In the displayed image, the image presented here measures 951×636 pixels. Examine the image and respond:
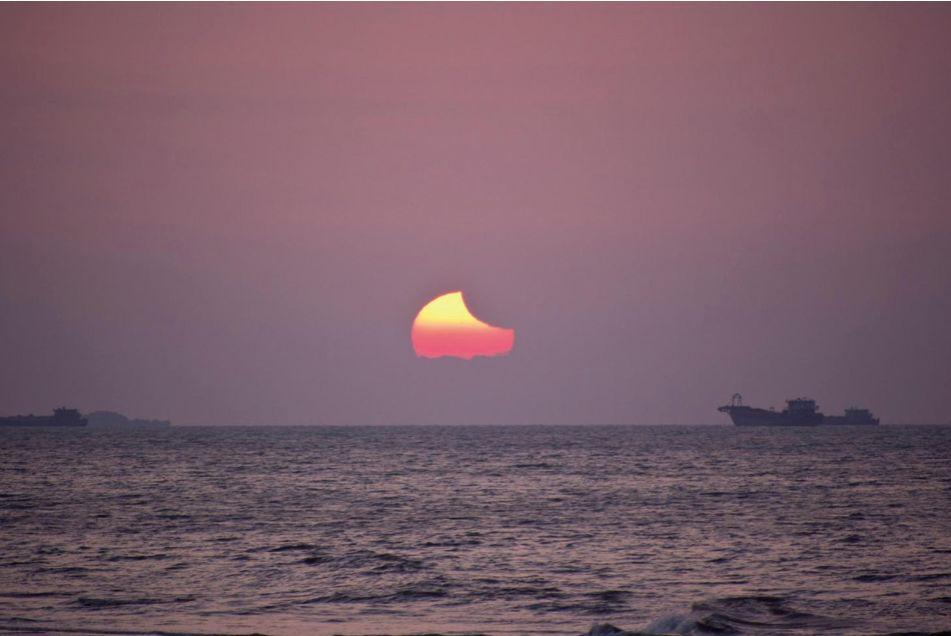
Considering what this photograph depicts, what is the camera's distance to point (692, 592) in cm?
3006

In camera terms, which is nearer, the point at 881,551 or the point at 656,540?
the point at 881,551

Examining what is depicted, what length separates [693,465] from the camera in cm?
9881

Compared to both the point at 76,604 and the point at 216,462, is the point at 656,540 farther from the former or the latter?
the point at 216,462

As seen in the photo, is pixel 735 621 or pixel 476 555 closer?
pixel 735 621

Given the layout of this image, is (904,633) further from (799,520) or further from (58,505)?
(58,505)

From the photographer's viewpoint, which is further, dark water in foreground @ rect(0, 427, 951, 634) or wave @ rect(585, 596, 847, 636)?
dark water in foreground @ rect(0, 427, 951, 634)

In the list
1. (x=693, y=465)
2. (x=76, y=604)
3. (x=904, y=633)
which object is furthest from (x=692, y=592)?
(x=693, y=465)

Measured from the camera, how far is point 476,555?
37125 mm

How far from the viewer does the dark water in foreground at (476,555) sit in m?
26.6

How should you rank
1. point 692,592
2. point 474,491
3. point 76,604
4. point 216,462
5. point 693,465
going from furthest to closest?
1. point 216,462
2. point 693,465
3. point 474,491
4. point 692,592
5. point 76,604

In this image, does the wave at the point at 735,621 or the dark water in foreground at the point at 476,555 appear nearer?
the wave at the point at 735,621

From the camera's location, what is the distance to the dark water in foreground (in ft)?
87.2

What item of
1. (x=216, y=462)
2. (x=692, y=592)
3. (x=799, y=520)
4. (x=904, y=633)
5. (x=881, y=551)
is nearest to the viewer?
(x=904, y=633)

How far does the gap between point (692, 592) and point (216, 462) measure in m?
83.8
